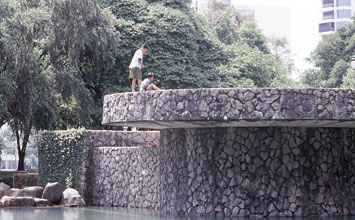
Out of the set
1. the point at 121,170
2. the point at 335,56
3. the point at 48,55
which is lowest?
the point at 121,170

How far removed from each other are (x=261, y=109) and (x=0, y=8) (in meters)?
13.9

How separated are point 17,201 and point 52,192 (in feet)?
3.58

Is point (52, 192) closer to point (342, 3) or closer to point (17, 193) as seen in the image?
point (17, 193)

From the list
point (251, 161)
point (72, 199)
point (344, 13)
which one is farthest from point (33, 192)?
point (344, 13)

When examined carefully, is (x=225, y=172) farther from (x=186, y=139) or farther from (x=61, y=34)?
(x=61, y=34)

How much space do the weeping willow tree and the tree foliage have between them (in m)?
22.8

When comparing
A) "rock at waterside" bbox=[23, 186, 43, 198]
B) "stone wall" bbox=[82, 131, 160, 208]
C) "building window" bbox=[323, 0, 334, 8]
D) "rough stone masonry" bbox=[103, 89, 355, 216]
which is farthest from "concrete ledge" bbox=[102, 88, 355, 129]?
"building window" bbox=[323, 0, 334, 8]

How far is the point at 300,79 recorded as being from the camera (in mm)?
56500

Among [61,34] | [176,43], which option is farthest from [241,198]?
[176,43]

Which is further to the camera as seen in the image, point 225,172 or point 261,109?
point 225,172

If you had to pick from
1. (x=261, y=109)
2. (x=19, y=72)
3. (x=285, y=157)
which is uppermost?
(x=19, y=72)

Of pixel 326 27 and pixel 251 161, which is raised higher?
pixel 326 27

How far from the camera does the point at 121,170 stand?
842 inches

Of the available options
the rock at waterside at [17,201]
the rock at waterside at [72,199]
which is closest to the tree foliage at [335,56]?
the rock at waterside at [72,199]
